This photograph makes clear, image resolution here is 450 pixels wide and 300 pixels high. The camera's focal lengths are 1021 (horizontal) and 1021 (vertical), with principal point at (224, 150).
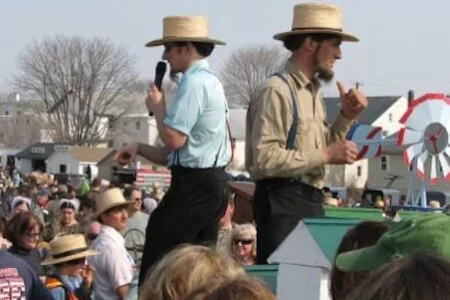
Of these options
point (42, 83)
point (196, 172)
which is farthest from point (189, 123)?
point (42, 83)

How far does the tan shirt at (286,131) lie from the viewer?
15.9 feet

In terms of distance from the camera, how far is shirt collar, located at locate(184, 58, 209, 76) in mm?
4879

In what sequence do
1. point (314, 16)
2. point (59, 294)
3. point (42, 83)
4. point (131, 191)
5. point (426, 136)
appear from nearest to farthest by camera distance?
point (314, 16), point (59, 294), point (426, 136), point (131, 191), point (42, 83)

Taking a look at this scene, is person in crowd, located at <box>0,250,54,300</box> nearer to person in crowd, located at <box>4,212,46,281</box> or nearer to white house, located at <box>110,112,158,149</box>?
person in crowd, located at <box>4,212,46,281</box>

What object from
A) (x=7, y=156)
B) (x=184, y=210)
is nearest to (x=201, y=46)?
(x=184, y=210)

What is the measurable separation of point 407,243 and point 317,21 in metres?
2.53

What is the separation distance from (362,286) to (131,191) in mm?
12044

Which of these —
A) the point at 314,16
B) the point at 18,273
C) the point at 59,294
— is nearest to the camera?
the point at 314,16

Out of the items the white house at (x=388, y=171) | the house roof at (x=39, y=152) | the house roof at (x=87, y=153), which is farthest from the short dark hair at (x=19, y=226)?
the house roof at (x=39, y=152)

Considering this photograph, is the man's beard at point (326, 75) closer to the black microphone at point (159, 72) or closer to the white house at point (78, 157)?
the black microphone at point (159, 72)

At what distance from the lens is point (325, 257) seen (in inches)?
167

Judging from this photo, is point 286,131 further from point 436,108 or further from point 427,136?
point 427,136

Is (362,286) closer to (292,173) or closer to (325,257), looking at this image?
(325,257)

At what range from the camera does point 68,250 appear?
291 inches
